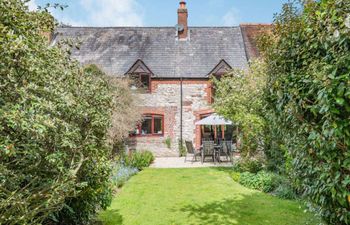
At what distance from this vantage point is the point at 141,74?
20.2 m

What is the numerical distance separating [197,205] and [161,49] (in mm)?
15477

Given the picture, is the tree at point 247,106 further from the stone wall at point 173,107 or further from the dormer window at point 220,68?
the stone wall at point 173,107

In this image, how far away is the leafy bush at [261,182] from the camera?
9.54 meters

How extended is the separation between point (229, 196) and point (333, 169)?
20.1 ft

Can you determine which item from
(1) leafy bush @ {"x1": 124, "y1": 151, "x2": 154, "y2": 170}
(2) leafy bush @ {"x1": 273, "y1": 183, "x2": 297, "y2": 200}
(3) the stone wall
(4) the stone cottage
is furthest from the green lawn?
(4) the stone cottage

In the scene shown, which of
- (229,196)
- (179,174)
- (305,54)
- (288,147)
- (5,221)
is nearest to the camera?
(5,221)

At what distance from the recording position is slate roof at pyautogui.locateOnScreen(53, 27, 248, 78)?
20.6 metres

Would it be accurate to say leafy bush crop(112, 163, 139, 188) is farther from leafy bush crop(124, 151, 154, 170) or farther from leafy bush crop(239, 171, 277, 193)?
leafy bush crop(239, 171, 277, 193)

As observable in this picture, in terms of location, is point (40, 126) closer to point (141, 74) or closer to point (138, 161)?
point (138, 161)

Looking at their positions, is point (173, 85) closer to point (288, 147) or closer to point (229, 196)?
point (229, 196)

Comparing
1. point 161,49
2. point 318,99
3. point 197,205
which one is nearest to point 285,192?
point 197,205

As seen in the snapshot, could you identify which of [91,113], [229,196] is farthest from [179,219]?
[91,113]

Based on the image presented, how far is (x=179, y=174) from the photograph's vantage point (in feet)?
41.9

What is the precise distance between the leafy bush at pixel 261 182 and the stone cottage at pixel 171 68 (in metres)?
9.29
